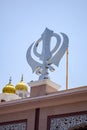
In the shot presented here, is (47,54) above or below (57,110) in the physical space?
above

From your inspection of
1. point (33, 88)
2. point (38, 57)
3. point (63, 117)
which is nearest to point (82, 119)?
point (63, 117)

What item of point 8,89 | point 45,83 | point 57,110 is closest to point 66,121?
point 57,110

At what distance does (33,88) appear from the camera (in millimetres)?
11477

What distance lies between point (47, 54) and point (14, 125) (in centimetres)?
266

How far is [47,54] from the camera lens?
38.6ft

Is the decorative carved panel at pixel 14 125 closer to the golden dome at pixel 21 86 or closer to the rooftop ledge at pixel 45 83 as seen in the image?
the rooftop ledge at pixel 45 83

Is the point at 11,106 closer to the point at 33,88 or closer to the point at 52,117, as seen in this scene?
the point at 33,88

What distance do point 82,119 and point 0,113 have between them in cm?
339

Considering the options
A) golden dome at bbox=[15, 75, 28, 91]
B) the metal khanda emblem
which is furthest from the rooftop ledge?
golden dome at bbox=[15, 75, 28, 91]

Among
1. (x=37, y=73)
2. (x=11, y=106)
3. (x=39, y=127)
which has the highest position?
(x=37, y=73)

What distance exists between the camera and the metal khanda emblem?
37.6 feet

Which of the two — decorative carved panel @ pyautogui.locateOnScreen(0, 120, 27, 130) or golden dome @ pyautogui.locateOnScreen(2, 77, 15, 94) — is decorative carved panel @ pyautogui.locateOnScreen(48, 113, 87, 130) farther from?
golden dome @ pyautogui.locateOnScreen(2, 77, 15, 94)

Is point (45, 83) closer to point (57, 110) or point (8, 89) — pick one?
point (57, 110)

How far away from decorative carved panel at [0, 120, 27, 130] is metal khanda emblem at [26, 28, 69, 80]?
164 cm
